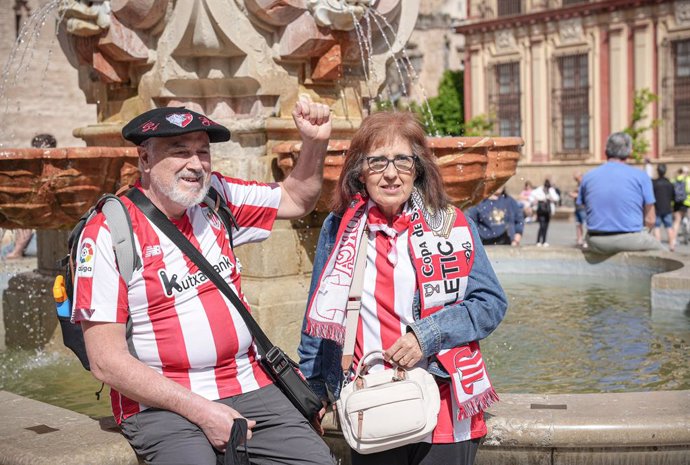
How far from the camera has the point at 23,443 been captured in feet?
10.2

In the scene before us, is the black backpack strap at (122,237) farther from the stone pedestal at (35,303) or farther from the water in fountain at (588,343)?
the stone pedestal at (35,303)

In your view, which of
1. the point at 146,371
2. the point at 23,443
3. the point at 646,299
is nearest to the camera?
the point at 146,371

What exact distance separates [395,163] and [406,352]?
0.59 meters

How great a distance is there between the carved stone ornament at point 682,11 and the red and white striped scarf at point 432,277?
117 ft

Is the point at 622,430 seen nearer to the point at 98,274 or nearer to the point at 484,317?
the point at 484,317

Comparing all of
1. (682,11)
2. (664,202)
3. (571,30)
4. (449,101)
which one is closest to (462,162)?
(664,202)

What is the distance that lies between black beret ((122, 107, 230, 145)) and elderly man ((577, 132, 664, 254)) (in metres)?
5.99

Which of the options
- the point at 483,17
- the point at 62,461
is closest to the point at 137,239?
the point at 62,461

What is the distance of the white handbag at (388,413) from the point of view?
2.70m

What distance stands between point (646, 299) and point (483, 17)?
36.1 meters

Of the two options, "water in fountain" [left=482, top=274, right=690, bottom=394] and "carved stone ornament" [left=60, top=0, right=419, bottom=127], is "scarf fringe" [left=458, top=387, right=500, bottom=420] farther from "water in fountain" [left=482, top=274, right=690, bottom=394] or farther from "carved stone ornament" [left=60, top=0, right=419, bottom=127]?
"carved stone ornament" [left=60, top=0, right=419, bottom=127]

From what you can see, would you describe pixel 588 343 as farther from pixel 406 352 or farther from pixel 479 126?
pixel 479 126

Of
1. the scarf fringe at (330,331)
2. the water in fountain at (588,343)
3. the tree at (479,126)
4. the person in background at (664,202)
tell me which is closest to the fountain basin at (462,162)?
the water in fountain at (588,343)

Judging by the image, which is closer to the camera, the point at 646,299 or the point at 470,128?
the point at 646,299
